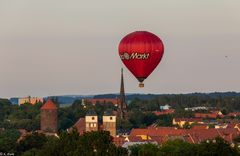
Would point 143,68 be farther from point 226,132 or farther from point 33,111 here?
point 33,111

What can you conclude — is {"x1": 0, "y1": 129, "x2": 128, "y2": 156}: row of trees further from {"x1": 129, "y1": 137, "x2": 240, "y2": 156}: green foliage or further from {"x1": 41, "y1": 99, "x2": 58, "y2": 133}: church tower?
{"x1": 41, "y1": 99, "x2": 58, "y2": 133}: church tower

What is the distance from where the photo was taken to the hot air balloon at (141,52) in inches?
1971

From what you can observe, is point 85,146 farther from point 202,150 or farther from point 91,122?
point 91,122

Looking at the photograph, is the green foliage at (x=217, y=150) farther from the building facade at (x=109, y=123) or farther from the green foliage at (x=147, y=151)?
the building facade at (x=109, y=123)

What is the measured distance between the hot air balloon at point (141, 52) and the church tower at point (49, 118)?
247 feet

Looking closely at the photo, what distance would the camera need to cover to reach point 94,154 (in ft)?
194

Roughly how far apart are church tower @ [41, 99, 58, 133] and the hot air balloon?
75284mm

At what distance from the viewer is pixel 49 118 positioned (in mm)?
130375

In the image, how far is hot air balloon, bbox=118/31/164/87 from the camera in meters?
50.1

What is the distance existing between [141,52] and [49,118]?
265ft

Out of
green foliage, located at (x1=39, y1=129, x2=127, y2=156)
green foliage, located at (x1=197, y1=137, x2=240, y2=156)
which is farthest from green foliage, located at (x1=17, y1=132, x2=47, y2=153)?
green foliage, located at (x1=197, y1=137, x2=240, y2=156)

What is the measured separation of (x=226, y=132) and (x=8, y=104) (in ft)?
163

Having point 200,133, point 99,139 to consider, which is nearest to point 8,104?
point 200,133

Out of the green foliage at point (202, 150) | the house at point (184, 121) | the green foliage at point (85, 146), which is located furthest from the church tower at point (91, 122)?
the green foliage at point (85, 146)
